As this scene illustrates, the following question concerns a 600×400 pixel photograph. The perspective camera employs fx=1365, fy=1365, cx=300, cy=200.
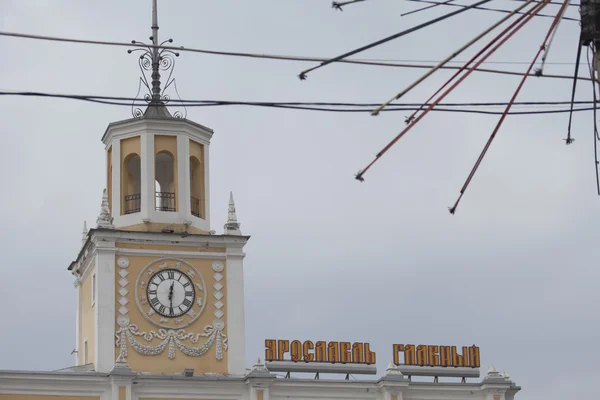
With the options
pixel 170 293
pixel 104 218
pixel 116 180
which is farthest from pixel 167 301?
pixel 116 180

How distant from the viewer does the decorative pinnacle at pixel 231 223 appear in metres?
49.9

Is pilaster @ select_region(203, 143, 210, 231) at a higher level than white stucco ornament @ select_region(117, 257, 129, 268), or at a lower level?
higher

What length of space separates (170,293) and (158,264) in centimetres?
112

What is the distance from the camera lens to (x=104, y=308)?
47.7 metres

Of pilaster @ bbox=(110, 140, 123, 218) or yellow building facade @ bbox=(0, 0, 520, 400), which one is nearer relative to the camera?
yellow building facade @ bbox=(0, 0, 520, 400)

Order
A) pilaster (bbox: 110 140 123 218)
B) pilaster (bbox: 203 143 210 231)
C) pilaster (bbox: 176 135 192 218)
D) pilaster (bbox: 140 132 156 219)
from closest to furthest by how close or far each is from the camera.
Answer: pilaster (bbox: 140 132 156 219)
pilaster (bbox: 176 135 192 218)
pilaster (bbox: 110 140 123 218)
pilaster (bbox: 203 143 210 231)

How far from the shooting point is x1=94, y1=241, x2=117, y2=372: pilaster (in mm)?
47125

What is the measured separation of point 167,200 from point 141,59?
212 inches

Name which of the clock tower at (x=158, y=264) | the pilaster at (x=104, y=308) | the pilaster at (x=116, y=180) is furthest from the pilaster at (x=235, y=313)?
the pilaster at (x=116, y=180)

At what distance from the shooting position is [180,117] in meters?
50.1

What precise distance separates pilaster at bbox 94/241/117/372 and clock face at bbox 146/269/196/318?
141cm

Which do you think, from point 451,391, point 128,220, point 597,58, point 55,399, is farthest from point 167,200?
point 597,58

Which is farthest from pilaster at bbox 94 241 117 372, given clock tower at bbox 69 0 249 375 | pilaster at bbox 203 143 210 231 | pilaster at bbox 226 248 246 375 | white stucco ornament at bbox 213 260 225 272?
pilaster at bbox 226 248 246 375

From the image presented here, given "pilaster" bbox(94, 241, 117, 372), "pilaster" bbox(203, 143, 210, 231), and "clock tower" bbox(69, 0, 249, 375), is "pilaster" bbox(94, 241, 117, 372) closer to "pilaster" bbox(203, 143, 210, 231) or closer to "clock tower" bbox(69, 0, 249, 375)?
"clock tower" bbox(69, 0, 249, 375)
